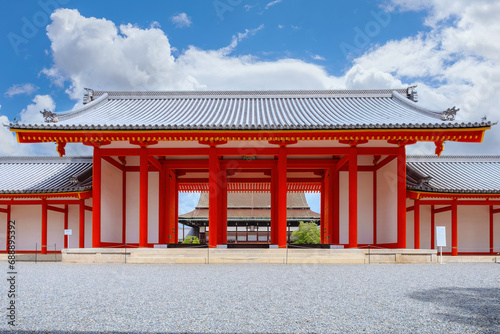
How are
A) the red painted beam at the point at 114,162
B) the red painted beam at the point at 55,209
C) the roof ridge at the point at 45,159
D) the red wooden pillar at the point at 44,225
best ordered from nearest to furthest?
the red painted beam at the point at 114,162, the red wooden pillar at the point at 44,225, the red painted beam at the point at 55,209, the roof ridge at the point at 45,159

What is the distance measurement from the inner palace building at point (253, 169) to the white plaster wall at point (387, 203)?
4cm

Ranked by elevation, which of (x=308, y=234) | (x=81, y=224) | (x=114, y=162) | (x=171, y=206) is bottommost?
(x=308, y=234)

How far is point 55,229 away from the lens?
19.1m

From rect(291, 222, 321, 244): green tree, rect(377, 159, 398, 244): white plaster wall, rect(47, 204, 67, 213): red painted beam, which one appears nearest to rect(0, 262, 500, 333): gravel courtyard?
rect(377, 159, 398, 244): white plaster wall

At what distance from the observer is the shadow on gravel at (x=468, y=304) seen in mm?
6098

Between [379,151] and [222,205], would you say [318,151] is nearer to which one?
[379,151]

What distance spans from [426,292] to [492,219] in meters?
12.6

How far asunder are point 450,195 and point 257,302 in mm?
12295

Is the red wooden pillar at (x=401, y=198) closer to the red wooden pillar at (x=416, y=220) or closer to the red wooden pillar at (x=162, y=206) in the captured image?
the red wooden pillar at (x=416, y=220)

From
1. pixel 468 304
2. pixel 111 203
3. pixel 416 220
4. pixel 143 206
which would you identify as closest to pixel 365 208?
pixel 416 220

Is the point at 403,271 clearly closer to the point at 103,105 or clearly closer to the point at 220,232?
the point at 220,232

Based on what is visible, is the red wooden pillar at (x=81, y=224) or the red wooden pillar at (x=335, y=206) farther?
the red wooden pillar at (x=81, y=224)

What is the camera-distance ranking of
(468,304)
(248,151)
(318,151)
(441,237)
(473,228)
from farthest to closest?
1. (473,228)
2. (248,151)
3. (318,151)
4. (441,237)
5. (468,304)

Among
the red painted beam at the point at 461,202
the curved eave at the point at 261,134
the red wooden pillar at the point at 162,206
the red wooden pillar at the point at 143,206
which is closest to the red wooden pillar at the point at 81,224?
the red wooden pillar at the point at 162,206
